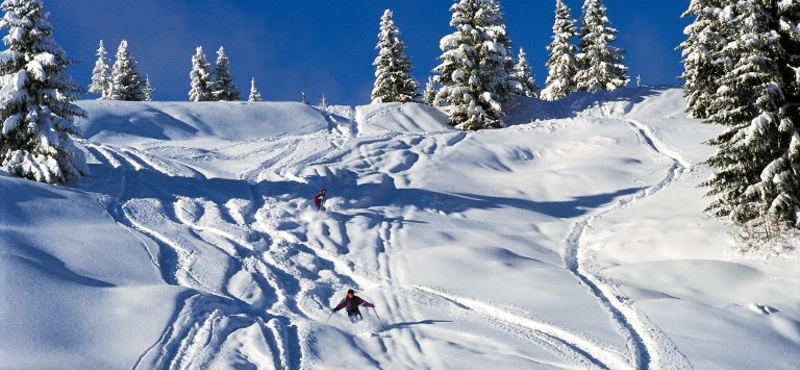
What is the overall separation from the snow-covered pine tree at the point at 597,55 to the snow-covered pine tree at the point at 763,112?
117 feet

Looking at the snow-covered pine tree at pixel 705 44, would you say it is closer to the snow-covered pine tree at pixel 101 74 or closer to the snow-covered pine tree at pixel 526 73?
the snow-covered pine tree at pixel 526 73

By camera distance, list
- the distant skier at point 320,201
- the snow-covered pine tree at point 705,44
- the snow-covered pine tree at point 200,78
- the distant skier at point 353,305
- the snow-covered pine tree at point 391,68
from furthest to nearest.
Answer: the snow-covered pine tree at point 200,78 < the snow-covered pine tree at point 391,68 < the snow-covered pine tree at point 705,44 < the distant skier at point 320,201 < the distant skier at point 353,305

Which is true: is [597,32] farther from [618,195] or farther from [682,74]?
[618,195]

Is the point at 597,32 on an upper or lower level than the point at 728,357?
upper

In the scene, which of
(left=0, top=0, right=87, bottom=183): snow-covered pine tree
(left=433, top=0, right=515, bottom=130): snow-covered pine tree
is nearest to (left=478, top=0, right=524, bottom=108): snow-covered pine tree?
(left=433, top=0, right=515, bottom=130): snow-covered pine tree

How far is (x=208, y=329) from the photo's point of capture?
11984 mm

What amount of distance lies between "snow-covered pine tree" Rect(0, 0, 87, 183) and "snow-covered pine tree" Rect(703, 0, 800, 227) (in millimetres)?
21595

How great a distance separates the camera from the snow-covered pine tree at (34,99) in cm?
2002

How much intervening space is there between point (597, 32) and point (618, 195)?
3199cm

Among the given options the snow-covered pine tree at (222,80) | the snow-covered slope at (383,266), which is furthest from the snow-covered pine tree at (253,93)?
the snow-covered slope at (383,266)

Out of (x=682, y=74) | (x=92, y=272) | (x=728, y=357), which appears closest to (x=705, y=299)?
(x=728, y=357)

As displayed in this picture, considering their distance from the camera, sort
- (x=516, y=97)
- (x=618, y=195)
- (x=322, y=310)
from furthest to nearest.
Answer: (x=516, y=97), (x=618, y=195), (x=322, y=310)

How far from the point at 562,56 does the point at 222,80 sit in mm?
33455

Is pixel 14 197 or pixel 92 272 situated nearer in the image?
pixel 92 272
